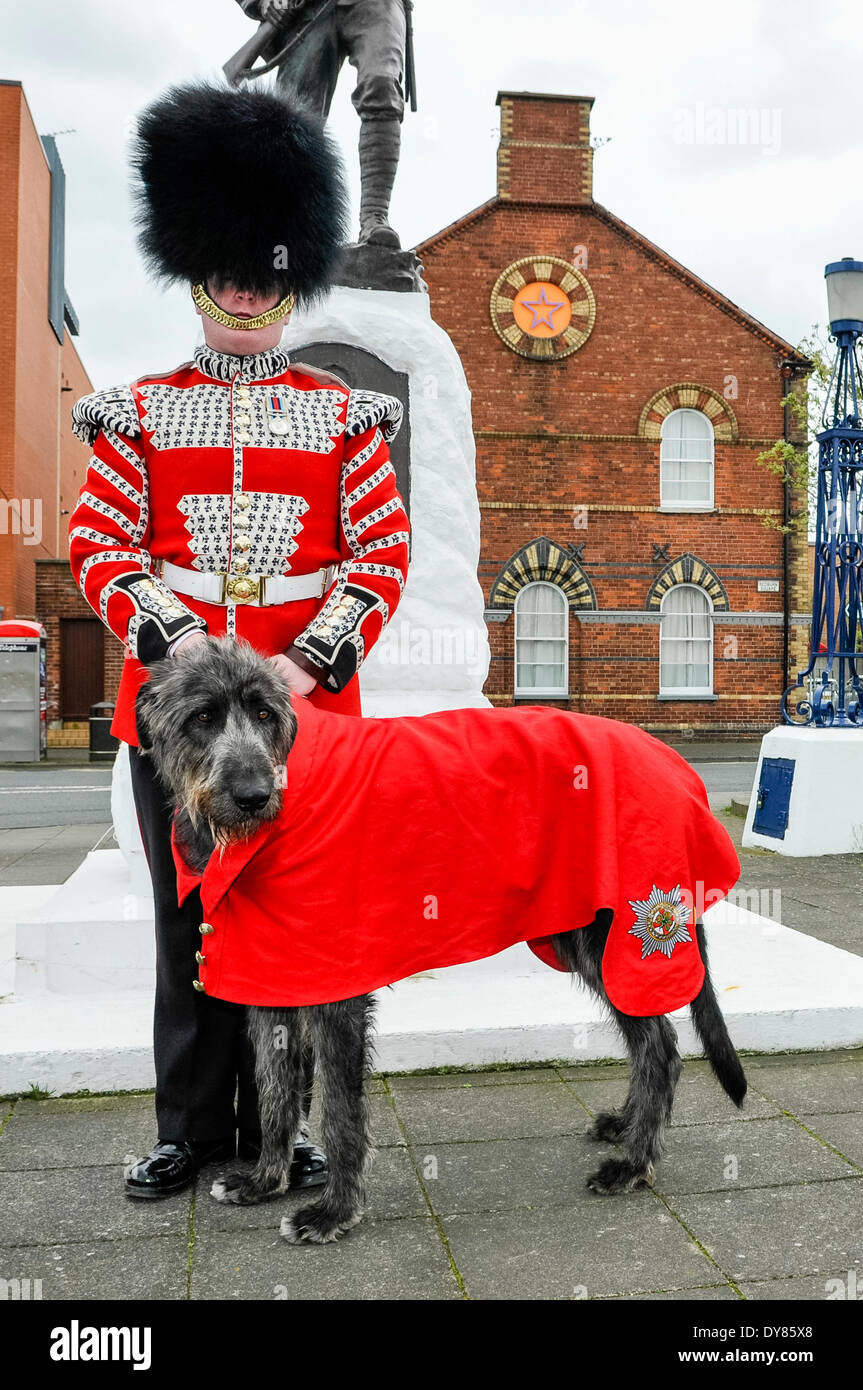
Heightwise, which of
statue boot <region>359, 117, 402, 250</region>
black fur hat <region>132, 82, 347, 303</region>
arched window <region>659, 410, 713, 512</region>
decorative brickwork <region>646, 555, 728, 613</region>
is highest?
arched window <region>659, 410, 713, 512</region>

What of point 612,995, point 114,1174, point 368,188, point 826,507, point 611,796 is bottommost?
point 114,1174

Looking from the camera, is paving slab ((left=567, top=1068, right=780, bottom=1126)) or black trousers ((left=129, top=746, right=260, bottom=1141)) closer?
black trousers ((left=129, top=746, right=260, bottom=1141))

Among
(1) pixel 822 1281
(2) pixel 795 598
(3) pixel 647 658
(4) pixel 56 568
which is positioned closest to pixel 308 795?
(1) pixel 822 1281

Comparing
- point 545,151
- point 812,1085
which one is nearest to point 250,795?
point 812,1085

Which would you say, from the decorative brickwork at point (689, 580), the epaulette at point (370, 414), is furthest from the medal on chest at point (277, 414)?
the decorative brickwork at point (689, 580)

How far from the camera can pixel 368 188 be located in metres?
5.71

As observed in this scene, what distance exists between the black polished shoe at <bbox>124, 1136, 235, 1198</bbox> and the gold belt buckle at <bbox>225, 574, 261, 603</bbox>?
154cm

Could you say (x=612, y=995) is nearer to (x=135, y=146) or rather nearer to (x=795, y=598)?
(x=135, y=146)

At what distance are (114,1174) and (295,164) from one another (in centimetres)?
288

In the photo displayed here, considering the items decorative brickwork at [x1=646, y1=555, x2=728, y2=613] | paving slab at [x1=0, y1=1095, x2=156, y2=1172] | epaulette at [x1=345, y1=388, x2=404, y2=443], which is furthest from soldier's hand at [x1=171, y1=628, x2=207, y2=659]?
decorative brickwork at [x1=646, y1=555, x2=728, y2=613]

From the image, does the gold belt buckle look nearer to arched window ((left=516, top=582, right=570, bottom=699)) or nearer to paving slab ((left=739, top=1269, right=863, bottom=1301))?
paving slab ((left=739, top=1269, right=863, bottom=1301))

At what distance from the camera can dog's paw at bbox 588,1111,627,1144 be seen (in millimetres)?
3367

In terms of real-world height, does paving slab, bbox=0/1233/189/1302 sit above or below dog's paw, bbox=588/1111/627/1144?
below
